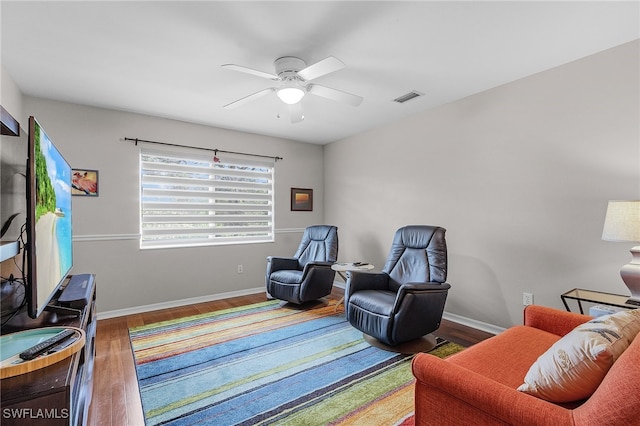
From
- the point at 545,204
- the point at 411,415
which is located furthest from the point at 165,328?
the point at 545,204

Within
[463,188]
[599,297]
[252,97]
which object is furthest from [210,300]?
[599,297]

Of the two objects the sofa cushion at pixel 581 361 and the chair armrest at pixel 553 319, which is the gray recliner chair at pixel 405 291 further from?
the sofa cushion at pixel 581 361

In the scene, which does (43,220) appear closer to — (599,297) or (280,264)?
(280,264)

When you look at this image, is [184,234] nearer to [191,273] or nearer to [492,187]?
[191,273]

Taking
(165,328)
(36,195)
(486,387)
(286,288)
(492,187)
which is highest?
(492,187)

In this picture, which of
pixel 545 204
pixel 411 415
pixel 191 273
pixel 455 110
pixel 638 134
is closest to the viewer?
pixel 411 415

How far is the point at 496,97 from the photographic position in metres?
2.88

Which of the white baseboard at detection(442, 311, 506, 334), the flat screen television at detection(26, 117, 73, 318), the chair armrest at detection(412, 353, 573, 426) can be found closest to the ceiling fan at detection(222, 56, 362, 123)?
the flat screen television at detection(26, 117, 73, 318)

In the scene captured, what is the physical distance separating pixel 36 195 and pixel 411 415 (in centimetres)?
215

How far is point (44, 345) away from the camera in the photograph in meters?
1.07

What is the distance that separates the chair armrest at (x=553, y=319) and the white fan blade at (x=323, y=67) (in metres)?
1.99

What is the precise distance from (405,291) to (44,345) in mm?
2125

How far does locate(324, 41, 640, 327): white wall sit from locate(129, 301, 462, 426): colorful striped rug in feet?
3.19

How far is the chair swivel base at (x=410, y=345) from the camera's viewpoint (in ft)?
8.16
